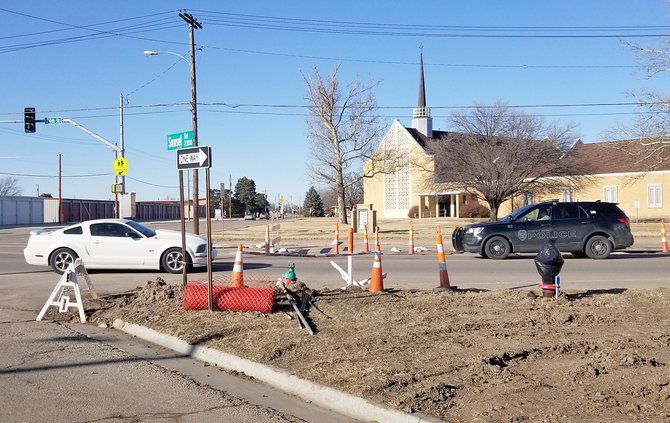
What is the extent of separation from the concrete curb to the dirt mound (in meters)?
0.12

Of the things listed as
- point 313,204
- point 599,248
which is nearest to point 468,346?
point 599,248

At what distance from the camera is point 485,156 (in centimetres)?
4003

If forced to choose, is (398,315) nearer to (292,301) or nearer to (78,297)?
(292,301)

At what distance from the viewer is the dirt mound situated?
5535 mm

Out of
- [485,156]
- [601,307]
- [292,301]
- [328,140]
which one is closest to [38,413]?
[292,301]

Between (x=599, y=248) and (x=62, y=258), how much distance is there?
15.4 m

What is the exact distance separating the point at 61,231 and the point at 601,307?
13.4 metres

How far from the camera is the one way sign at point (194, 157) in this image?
9.80 m

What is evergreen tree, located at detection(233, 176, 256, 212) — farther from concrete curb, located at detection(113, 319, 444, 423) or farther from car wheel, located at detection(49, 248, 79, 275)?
concrete curb, located at detection(113, 319, 444, 423)

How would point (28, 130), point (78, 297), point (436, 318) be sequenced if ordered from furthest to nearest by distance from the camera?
point (28, 130)
point (78, 297)
point (436, 318)

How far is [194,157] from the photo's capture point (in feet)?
32.9

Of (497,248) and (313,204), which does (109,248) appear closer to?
(497,248)

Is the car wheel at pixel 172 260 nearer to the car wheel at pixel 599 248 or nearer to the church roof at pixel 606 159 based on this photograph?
the car wheel at pixel 599 248

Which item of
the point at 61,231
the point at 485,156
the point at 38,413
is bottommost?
the point at 38,413
